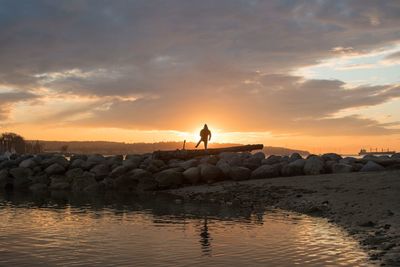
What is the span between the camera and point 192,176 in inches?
1126

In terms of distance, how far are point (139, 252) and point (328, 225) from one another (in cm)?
677

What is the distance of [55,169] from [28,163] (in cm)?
303

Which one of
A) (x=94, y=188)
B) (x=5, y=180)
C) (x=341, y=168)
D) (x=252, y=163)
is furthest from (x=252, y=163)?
(x=5, y=180)

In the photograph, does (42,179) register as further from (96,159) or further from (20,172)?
(96,159)

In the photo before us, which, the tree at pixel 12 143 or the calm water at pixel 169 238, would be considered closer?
the calm water at pixel 169 238

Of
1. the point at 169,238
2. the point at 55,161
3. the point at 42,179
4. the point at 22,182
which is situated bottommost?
→ the point at 169,238

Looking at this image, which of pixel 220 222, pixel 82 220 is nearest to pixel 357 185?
pixel 220 222

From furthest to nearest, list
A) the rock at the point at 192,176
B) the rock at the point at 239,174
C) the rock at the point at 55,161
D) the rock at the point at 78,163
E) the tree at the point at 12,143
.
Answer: the tree at the point at 12,143 → the rock at the point at 55,161 → the rock at the point at 78,163 → the rock at the point at 192,176 → the rock at the point at 239,174

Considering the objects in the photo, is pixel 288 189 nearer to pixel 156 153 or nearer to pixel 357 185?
pixel 357 185

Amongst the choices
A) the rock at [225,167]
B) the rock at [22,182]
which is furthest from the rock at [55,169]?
the rock at [225,167]

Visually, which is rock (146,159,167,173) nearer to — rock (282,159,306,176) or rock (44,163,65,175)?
rock (44,163,65,175)

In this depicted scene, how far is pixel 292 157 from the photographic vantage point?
106ft

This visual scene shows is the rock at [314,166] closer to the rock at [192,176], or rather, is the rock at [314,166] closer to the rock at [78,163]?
the rock at [192,176]

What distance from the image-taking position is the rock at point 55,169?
110 ft
